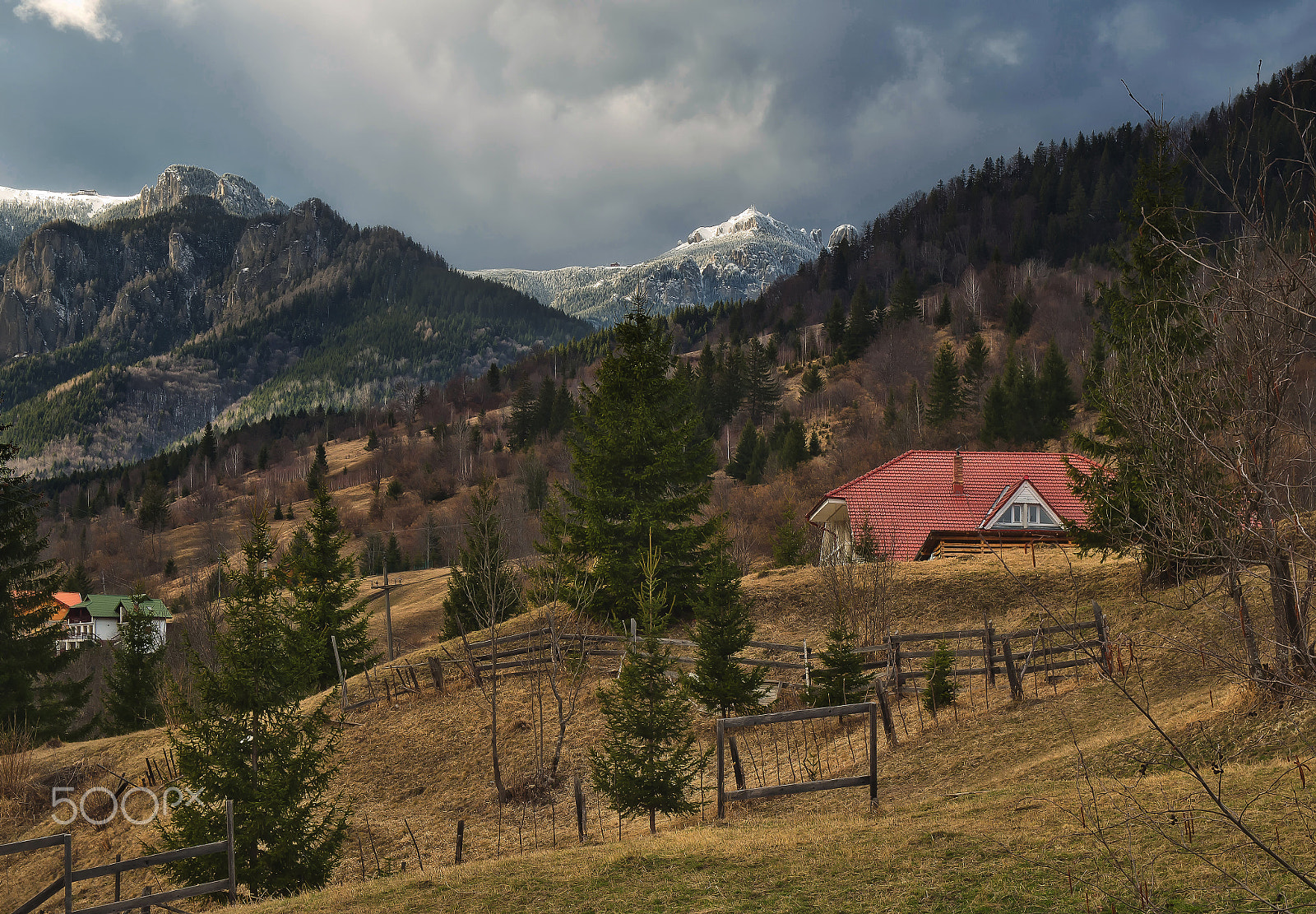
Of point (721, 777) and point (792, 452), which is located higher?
point (792, 452)

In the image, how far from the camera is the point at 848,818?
1193cm

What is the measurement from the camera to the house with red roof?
118 feet

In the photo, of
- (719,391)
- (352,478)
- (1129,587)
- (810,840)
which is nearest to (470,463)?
(352,478)

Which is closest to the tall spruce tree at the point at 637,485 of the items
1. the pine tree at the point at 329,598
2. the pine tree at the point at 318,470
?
the pine tree at the point at 329,598

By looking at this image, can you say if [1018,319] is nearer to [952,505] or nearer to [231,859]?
[952,505]

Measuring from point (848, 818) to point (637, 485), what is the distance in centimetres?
1626

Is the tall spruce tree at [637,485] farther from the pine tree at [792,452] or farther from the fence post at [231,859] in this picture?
the pine tree at [792,452]

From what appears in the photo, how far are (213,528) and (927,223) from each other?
126763 millimetres

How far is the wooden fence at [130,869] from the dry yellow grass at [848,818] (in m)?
0.98

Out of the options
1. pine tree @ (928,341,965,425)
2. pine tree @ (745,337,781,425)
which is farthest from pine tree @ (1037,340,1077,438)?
pine tree @ (745,337,781,425)

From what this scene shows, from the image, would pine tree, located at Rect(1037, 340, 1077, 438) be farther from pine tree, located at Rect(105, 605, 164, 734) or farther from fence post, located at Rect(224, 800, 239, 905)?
fence post, located at Rect(224, 800, 239, 905)

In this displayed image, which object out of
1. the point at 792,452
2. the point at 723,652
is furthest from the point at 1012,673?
the point at 792,452

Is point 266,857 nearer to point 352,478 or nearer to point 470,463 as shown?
point 470,463

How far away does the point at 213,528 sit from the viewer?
10800cm
